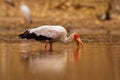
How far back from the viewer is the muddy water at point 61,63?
425 inches

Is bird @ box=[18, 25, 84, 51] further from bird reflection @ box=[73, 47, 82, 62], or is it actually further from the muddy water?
bird reflection @ box=[73, 47, 82, 62]

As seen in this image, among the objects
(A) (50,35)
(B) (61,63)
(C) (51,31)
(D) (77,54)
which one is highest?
(C) (51,31)

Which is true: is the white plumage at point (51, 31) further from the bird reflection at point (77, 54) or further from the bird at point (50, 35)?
the bird reflection at point (77, 54)

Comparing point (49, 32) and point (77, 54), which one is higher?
point (49, 32)

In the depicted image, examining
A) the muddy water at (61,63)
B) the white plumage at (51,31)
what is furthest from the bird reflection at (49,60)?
the white plumage at (51,31)

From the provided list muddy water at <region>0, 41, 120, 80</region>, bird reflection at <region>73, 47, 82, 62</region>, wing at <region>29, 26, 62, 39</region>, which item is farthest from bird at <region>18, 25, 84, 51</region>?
bird reflection at <region>73, 47, 82, 62</region>

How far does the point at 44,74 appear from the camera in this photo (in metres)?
10.9

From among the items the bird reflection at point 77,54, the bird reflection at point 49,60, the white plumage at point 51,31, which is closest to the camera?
the bird reflection at point 49,60

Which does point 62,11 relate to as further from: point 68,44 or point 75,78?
point 75,78

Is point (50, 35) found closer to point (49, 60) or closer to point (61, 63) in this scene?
point (49, 60)

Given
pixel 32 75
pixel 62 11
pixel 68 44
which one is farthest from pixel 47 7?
pixel 32 75

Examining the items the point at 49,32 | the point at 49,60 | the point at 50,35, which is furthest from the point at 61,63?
the point at 49,32

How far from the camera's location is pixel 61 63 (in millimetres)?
12688

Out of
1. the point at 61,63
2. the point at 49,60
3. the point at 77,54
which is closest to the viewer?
the point at 61,63
